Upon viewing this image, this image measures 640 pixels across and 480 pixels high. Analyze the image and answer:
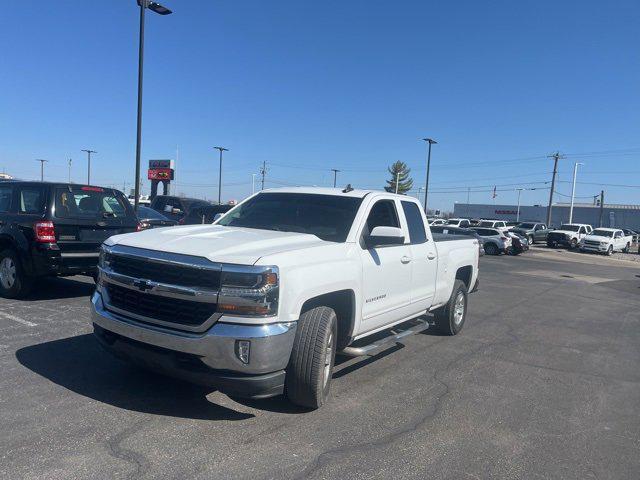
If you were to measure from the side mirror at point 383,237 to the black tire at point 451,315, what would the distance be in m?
2.69

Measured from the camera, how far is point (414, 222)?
20.6 feet

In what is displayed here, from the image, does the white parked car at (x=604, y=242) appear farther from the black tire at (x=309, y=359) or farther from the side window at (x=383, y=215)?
the black tire at (x=309, y=359)

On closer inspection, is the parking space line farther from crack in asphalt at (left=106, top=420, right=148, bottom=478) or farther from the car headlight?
the car headlight

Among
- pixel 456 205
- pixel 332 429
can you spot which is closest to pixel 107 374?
pixel 332 429

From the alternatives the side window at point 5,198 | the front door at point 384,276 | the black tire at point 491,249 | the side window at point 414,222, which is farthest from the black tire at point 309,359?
the black tire at point 491,249

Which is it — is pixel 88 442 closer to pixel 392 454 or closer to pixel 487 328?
pixel 392 454

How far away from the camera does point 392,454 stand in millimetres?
3729

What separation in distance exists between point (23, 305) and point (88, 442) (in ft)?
15.8

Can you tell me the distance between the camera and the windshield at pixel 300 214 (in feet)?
17.1

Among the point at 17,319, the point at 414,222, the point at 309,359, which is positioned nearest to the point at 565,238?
the point at 414,222

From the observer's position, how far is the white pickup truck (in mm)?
3750

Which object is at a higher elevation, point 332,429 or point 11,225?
point 11,225

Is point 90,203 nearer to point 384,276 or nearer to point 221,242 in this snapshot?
point 221,242

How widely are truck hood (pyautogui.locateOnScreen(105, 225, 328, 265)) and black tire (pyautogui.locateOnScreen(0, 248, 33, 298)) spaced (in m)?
4.02
